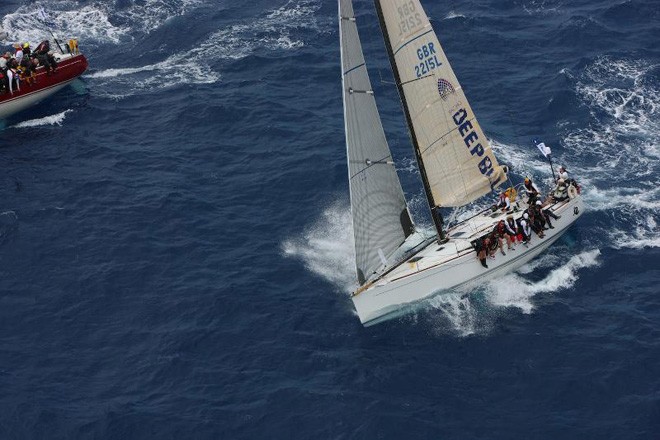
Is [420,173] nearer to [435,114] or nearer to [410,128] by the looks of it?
[410,128]

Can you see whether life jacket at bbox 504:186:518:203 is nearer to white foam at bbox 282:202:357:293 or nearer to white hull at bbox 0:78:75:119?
white foam at bbox 282:202:357:293

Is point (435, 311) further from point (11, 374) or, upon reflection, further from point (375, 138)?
point (11, 374)

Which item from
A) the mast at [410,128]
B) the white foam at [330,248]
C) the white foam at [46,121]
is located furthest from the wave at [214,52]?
the mast at [410,128]

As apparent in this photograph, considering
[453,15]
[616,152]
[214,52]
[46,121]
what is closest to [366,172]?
[616,152]

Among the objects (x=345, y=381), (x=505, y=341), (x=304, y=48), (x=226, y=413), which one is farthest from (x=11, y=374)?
(x=304, y=48)

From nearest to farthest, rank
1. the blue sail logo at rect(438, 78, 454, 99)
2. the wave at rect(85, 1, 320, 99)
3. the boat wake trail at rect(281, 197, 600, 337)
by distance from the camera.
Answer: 1. the blue sail logo at rect(438, 78, 454, 99)
2. the boat wake trail at rect(281, 197, 600, 337)
3. the wave at rect(85, 1, 320, 99)

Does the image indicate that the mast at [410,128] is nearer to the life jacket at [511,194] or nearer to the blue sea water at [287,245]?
the blue sea water at [287,245]

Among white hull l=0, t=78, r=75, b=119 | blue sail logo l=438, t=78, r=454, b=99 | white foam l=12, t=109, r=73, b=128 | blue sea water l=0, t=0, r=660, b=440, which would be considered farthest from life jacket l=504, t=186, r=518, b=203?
white hull l=0, t=78, r=75, b=119
